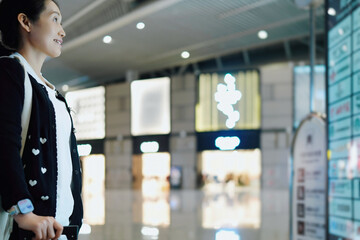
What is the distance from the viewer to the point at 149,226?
6.81 metres

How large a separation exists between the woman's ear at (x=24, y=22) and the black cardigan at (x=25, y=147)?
→ 0.15 metres

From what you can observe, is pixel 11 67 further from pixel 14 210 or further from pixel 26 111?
pixel 14 210

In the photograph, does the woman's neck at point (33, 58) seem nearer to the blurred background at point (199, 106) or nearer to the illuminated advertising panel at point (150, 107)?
the blurred background at point (199, 106)

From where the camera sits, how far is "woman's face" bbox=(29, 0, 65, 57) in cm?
134

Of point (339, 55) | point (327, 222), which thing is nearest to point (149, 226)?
point (327, 222)

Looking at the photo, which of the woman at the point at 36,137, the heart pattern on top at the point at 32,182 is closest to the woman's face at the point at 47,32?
the woman at the point at 36,137

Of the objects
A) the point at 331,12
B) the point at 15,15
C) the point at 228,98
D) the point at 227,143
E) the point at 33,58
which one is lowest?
the point at 33,58

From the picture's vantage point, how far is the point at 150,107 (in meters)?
25.8

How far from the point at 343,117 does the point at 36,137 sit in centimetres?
229

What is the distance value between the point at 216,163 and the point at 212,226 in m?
17.7

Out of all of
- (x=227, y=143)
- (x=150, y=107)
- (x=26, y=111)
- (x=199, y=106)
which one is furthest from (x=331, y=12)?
(x=150, y=107)

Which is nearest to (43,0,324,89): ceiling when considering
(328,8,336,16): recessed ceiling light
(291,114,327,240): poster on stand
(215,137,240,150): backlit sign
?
(215,137,240,150): backlit sign

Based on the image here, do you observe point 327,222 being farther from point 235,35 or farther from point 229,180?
point 229,180

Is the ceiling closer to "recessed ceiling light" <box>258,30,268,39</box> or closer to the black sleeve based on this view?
"recessed ceiling light" <box>258,30,268,39</box>
